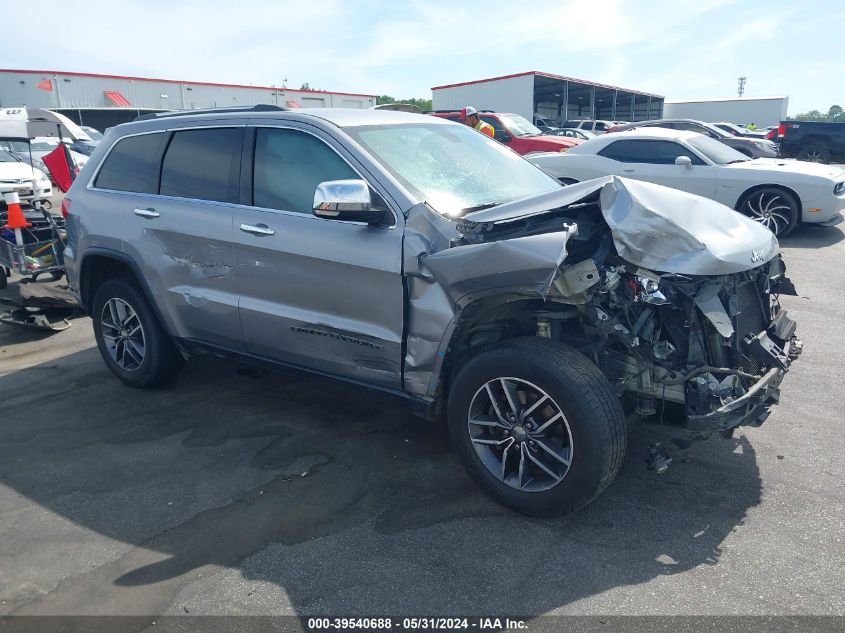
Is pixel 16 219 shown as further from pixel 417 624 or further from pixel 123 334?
pixel 417 624

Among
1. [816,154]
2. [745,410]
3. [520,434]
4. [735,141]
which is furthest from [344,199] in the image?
[816,154]

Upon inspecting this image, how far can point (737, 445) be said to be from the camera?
3.86m

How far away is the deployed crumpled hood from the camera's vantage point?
2.93m

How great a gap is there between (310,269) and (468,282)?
1.06 meters

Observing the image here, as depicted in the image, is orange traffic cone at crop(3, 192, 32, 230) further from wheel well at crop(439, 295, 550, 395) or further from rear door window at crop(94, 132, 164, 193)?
wheel well at crop(439, 295, 550, 395)

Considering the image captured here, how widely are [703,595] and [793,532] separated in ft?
2.31

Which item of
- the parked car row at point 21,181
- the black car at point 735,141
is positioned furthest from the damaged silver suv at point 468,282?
the black car at point 735,141

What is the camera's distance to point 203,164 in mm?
4371

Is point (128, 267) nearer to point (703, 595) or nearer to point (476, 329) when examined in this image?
point (476, 329)

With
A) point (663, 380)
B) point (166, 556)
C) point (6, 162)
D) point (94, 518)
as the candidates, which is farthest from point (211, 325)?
point (6, 162)

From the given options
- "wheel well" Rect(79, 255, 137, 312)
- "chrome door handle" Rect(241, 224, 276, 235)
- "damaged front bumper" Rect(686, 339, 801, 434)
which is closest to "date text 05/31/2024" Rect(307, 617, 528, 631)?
"damaged front bumper" Rect(686, 339, 801, 434)

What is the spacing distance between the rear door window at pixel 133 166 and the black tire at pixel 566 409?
2.89 m

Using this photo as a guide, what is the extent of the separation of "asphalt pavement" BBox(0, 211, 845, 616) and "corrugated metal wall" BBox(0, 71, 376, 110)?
30770mm

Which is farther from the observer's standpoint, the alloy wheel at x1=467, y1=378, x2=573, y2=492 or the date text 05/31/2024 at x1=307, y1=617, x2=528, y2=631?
the alloy wheel at x1=467, y1=378, x2=573, y2=492
